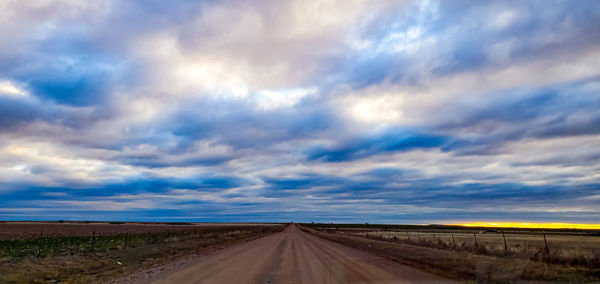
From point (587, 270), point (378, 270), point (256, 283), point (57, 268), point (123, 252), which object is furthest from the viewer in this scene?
point (123, 252)

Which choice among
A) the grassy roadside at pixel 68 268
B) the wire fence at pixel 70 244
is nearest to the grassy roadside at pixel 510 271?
the grassy roadside at pixel 68 268

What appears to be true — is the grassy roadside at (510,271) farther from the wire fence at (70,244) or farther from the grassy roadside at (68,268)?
the wire fence at (70,244)

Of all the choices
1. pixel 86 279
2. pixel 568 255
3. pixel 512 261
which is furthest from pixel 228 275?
pixel 568 255

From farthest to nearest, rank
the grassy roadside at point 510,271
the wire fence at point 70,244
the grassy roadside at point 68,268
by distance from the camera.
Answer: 1. the wire fence at point 70,244
2. the grassy roadside at point 68,268
3. the grassy roadside at point 510,271

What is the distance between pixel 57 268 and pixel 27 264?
4.41 feet

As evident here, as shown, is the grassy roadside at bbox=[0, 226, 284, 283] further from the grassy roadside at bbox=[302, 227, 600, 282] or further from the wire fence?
the grassy roadside at bbox=[302, 227, 600, 282]

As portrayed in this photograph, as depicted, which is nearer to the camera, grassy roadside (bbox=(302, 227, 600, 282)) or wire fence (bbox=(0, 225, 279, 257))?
grassy roadside (bbox=(302, 227, 600, 282))

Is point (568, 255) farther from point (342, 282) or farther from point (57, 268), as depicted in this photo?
point (57, 268)

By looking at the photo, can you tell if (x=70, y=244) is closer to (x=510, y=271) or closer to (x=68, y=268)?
(x=68, y=268)

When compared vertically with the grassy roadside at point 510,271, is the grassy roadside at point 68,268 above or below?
above

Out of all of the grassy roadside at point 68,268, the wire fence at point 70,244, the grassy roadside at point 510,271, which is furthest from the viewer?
the wire fence at point 70,244

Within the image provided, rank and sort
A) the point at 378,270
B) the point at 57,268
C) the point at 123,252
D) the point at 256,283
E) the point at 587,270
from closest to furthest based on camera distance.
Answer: the point at 256,283, the point at 587,270, the point at 378,270, the point at 57,268, the point at 123,252

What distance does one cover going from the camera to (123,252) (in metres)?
26.3

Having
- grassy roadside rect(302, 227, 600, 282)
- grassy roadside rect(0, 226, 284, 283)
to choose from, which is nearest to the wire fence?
grassy roadside rect(0, 226, 284, 283)
